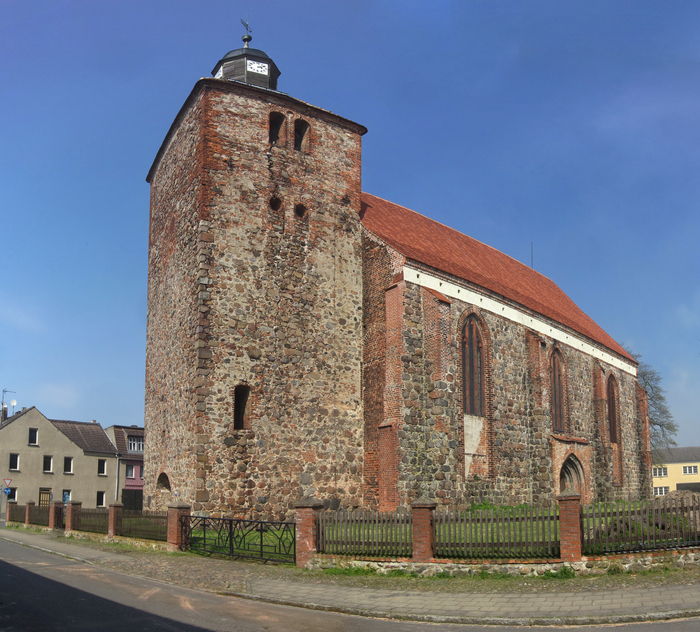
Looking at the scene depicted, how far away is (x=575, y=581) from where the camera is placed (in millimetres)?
11141

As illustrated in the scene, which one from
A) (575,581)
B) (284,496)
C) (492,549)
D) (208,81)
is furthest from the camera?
(208,81)

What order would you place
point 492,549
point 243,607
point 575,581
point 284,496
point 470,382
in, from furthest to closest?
point 470,382
point 284,496
point 492,549
point 575,581
point 243,607

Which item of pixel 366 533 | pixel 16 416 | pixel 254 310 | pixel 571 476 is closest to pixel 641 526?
pixel 366 533

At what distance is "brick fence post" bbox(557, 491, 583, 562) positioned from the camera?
1152 centimetres

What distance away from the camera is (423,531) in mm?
12422

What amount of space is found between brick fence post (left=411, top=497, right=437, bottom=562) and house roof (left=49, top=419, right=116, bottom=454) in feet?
132

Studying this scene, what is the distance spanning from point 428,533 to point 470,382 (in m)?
10.0

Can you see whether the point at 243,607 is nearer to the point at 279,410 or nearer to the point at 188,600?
the point at 188,600

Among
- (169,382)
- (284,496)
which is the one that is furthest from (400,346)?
(169,382)

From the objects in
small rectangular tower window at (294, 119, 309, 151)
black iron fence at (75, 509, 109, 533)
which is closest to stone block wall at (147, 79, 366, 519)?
small rectangular tower window at (294, 119, 309, 151)

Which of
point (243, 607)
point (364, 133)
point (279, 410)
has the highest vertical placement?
point (364, 133)

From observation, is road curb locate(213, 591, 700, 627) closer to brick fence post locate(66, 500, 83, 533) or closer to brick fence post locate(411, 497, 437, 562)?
brick fence post locate(411, 497, 437, 562)

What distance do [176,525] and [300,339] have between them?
6.23 meters

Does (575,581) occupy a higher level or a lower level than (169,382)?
lower
